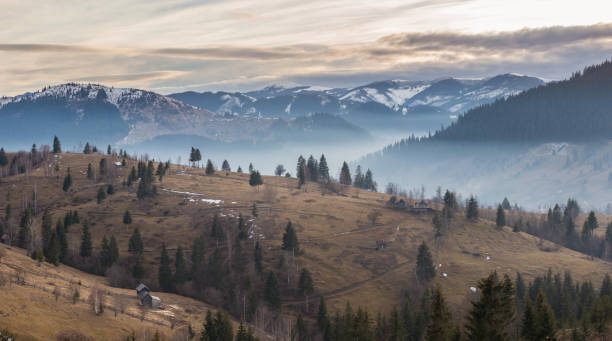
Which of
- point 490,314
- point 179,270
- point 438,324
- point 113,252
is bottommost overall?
point 179,270

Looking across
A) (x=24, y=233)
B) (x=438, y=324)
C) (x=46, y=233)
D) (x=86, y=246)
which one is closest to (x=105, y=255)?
(x=86, y=246)

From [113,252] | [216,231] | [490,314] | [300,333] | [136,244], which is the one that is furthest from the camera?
[216,231]

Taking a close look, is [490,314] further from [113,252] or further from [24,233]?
[24,233]

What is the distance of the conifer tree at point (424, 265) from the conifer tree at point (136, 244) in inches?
3941

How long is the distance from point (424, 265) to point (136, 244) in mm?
104540

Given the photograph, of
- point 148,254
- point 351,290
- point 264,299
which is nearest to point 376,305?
point 351,290

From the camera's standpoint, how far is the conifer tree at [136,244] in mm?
176625

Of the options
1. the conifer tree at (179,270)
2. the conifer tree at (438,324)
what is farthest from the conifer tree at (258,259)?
the conifer tree at (438,324)

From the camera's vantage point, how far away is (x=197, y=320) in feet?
428

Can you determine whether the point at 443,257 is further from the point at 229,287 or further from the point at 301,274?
the point at 229,287

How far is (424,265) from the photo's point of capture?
584 feet

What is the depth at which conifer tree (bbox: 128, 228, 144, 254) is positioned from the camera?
177m

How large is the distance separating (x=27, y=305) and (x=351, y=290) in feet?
326

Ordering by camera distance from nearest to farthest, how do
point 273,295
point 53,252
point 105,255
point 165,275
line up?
point 53,252
point 273,295
point 165,275
point 105,255
